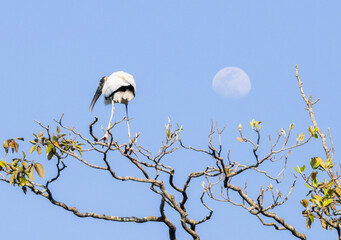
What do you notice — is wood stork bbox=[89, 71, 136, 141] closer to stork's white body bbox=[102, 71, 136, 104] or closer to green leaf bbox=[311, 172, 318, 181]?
stork's white body bbox=[102, 71, 136, 104]

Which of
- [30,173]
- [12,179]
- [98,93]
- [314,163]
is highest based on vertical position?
[98,93]

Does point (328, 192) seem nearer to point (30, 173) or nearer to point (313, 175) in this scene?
point (313, 175)

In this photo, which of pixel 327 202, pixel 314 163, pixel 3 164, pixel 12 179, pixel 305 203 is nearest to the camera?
pixel 327 202

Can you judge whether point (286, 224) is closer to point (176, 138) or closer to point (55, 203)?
point (176, 138)

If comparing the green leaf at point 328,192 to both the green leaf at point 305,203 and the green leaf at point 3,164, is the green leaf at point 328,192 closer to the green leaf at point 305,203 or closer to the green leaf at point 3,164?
the green leaf at point 305,203

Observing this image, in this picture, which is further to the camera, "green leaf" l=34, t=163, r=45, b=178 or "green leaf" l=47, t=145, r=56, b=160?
"green leaf" l=47, t=145, r=56, b=160

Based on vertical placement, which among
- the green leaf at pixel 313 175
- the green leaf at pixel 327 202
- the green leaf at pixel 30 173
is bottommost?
the green leaf at pixel 30 173

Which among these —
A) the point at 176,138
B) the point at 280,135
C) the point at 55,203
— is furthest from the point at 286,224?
the point at 55,203

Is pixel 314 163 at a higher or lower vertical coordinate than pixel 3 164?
higher

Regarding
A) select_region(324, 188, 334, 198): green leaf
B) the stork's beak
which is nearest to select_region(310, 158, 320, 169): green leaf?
select_region(324, 188, 334, 198): green leaf

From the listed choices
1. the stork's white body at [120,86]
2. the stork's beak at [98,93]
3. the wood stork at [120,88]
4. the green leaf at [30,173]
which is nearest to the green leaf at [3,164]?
the green leaf at [30,173]

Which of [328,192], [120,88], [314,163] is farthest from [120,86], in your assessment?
[328,192]

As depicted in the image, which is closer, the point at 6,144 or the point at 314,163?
the point at 314,163

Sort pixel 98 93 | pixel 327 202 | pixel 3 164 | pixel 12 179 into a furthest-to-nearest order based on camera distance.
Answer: pixel 98 93 → pixel 3 164 → pixel 12 179 → pixel 327 202
